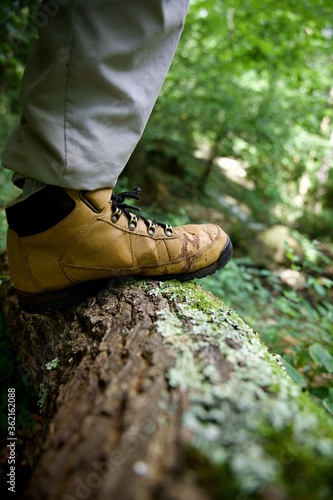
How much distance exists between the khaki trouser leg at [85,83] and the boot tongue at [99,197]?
0.16ft

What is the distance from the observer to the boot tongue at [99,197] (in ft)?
4.10

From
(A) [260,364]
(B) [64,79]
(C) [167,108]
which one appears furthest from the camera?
(C) [167,108]

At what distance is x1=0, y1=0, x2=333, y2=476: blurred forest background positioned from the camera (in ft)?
11.6

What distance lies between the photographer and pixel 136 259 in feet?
4.63

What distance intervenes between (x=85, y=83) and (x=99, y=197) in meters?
0.37

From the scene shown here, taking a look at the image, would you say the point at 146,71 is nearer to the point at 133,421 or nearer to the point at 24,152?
the point at 24,152

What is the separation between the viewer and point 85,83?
1.09 meters

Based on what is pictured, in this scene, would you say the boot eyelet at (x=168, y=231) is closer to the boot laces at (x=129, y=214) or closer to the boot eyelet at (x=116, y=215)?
the boot laces at (x=129, y=214)

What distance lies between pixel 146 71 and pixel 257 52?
440cm

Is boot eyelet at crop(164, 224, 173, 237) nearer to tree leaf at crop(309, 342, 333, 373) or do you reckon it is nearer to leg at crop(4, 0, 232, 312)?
leg at crop(4, 0, 232, 312)

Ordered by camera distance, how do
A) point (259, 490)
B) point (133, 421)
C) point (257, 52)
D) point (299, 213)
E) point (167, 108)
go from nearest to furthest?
point (259, 490) < point (133, 421) < point (257, 52) < point (167, 108) < point (299, 213)

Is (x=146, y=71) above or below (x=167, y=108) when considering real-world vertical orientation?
above

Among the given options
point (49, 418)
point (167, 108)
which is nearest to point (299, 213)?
point (167, 108)

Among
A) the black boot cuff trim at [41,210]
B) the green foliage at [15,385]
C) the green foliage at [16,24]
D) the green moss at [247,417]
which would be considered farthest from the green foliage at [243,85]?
the green moss at [247,417]
